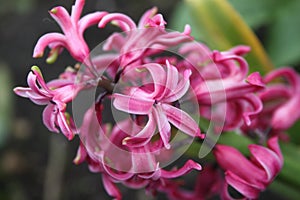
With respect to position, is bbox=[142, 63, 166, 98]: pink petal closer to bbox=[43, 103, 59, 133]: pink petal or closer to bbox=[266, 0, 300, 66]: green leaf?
bbox=[43, 103, 59, 133]: pink petal

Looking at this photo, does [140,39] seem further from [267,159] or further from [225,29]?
[225,29]

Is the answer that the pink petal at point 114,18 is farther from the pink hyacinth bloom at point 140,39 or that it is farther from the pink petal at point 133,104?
the pink petal at point 133,104

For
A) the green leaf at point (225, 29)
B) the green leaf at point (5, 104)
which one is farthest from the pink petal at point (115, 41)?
the green leaf at point (5, 104)

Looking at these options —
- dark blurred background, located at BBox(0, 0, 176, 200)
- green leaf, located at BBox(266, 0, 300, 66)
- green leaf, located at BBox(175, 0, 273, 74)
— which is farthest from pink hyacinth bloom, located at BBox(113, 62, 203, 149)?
dark blurred background, located at BBox(0, 0, 176, 200)

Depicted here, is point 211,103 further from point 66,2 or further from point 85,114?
point 66,2

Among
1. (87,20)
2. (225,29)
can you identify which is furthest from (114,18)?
(225,29)

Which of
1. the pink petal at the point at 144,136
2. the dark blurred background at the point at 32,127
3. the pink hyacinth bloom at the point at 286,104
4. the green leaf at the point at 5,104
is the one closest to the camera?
the pink petal at the point at 144,136
